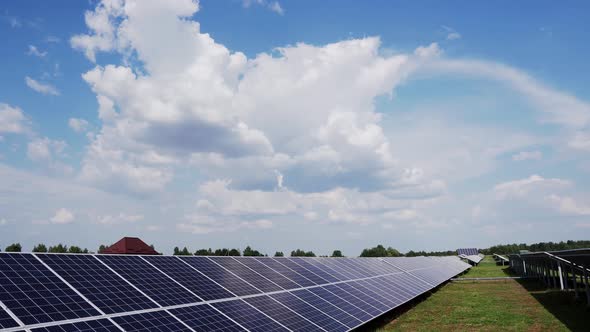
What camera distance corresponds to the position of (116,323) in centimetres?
1136

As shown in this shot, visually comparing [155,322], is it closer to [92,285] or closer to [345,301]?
[92,285]

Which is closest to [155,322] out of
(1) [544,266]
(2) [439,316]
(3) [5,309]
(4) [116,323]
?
(4) [116,323]

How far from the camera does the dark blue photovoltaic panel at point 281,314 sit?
1539 centimetres

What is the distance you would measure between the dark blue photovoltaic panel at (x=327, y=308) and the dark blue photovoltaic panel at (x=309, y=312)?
415 mm

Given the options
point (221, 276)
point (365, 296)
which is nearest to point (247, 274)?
point (221, 276)

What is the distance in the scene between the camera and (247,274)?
20.9 metres

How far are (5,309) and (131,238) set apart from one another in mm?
40733

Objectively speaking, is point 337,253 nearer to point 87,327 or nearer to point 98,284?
point 98,284

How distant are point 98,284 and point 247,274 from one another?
843 cm

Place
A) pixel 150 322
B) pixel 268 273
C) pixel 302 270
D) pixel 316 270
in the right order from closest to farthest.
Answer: pixel 150 322 → pixel 268 273 → pixel 302 270 → pixel 316 270

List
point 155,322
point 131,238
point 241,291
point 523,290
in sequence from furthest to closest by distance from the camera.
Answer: point 131,238
point 523,290
point 241,291
point 155,322

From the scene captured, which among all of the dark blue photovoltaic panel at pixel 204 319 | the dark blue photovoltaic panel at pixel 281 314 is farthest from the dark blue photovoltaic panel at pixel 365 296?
the dark blue photovoltaic panel at pixel 204 319

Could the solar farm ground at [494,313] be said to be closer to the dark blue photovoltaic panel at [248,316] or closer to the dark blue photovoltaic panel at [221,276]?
the dark blue photovoltaic panel at [221,276]

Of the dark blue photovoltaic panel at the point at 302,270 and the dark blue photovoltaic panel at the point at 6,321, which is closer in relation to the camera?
the dark blue photovoltaic panel at the point at 6,321
